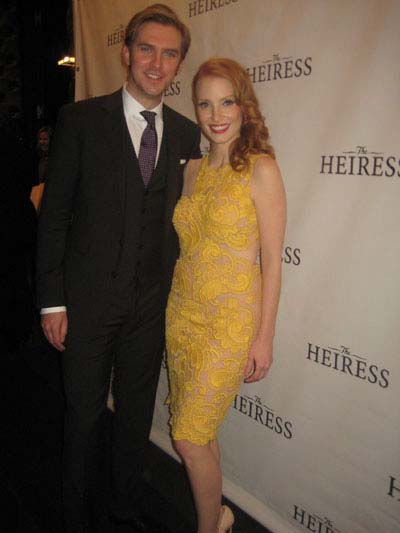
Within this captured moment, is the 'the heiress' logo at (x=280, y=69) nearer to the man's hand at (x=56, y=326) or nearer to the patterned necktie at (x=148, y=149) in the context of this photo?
the patterned necktie at (x=148, y=149)

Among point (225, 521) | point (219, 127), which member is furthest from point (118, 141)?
point (225, 521)

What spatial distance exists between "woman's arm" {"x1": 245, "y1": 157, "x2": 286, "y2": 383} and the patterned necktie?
1.36 feet

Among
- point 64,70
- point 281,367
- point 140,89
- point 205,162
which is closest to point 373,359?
point 281,367

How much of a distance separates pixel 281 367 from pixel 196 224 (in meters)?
0.77

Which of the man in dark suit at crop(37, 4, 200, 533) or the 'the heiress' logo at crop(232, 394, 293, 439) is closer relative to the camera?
the man in dark suit at crop(37, 4, 200, 533)

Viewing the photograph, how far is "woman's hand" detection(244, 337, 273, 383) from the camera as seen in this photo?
1571 mm

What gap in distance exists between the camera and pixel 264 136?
1602mm

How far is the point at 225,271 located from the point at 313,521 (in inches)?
48.3

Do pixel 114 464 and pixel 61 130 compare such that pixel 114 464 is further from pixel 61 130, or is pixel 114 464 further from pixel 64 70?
pixel 64 70

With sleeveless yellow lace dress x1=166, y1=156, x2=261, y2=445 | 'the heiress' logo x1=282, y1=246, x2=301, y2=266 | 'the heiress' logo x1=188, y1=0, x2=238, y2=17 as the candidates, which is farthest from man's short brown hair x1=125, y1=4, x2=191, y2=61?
'the heiress' logo x1=282, y1=246, x2=301, y2=266

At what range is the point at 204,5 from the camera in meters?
1.97

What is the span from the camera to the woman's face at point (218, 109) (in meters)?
1.54

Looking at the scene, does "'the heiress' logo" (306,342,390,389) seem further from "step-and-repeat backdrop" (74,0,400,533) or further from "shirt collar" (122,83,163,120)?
"shirt collar" (122,83,163,120)

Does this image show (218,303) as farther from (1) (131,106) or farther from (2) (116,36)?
(2) (116,36)
